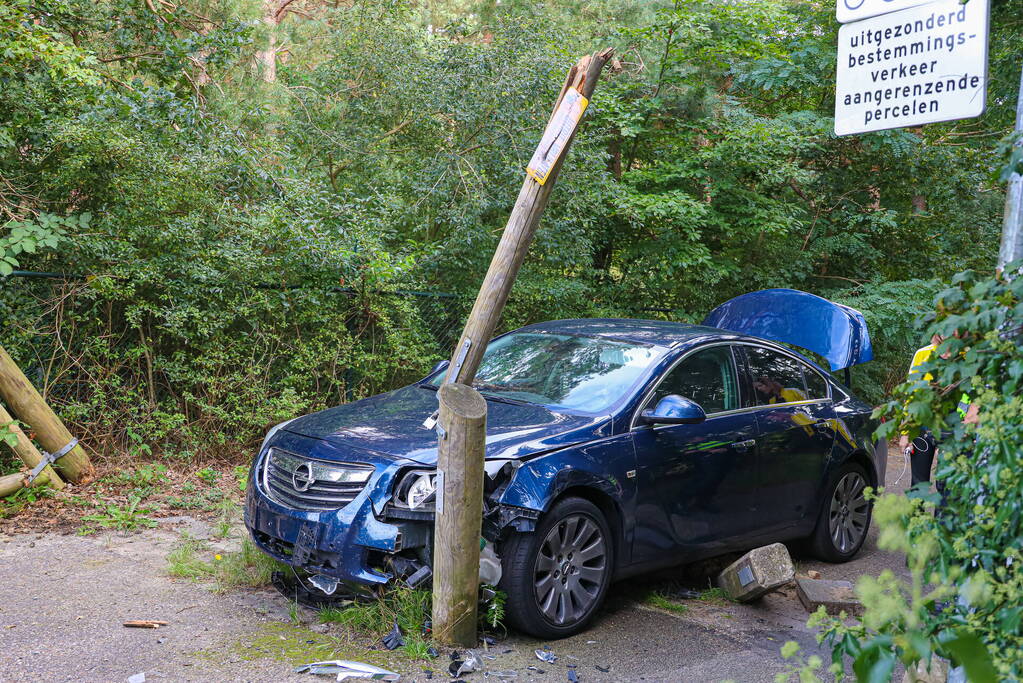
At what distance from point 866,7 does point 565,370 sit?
9.50 ft

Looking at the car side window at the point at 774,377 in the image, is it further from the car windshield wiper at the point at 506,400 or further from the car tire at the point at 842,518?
the car windshield wiper at the point at 506,400

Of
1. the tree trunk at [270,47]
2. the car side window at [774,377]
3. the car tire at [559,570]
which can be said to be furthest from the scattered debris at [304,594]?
the tree trunk at [270,47]

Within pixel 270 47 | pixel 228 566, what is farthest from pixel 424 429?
pixel 270 47

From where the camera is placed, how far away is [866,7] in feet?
11.6

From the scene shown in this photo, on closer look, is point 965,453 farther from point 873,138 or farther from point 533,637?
point 873,138

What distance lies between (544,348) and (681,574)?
179 cm

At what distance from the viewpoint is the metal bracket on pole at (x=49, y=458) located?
6852 mm

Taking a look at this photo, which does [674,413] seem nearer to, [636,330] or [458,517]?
[636,330]

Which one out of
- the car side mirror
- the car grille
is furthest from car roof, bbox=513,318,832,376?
the car grille

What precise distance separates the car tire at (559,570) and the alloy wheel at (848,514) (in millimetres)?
2379

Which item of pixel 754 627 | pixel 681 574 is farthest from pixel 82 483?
pixel 754 627

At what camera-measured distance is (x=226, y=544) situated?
20.7 ft

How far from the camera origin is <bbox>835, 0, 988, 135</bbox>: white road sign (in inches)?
129

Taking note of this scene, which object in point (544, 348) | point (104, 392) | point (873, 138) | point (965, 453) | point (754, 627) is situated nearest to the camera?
point (965, 453)
